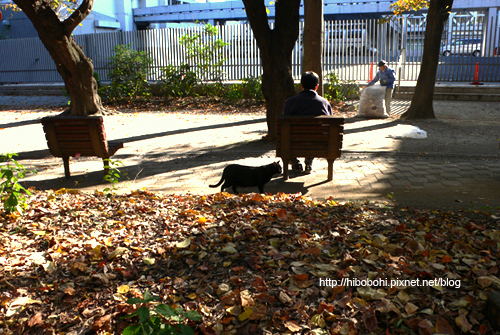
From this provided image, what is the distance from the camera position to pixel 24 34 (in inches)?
1324

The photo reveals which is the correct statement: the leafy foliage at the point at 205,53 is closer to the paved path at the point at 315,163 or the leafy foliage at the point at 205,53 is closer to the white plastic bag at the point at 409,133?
the paved path at the point at 315,163

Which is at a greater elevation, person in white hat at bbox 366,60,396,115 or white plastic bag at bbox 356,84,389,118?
person in white hat at bbox 366,60,396,115

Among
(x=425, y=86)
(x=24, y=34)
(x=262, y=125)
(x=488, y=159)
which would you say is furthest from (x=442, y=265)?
(x=24, y=34)

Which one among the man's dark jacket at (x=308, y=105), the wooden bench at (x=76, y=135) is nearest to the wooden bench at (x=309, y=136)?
the man's dark jacket at (x=308, y=105)

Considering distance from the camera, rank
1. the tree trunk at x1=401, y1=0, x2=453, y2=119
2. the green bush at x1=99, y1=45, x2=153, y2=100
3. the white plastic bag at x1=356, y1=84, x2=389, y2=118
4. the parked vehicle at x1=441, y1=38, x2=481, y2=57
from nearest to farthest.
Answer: the tree trunk at x1=401, y1=0, x2=453, y2=119, the white plastic bag at x1=356, y1=84, x2=389, y2=118, the green bush at x1=99, y1=45, x2=153, y2=100, the parked vehicle at x1=441, y1=38, x2=481, y2=57

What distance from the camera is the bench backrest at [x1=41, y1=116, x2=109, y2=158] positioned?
706 cm

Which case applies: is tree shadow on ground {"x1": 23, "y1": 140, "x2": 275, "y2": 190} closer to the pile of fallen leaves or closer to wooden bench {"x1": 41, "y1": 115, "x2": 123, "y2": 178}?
wooden bench {"x1": 41, "y1": 115, "x2": 123, "y2": 178}

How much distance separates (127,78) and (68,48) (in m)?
6.62

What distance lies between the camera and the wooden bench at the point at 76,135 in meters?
7.07

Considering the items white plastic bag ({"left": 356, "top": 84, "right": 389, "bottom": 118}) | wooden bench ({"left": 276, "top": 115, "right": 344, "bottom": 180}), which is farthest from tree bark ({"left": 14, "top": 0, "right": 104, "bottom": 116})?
white plastic bag ({"left": 356, "top": 84, "right": 389, "bottom": 118})

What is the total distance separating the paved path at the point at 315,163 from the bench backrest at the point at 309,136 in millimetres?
513

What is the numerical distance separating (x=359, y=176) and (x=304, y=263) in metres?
4.05

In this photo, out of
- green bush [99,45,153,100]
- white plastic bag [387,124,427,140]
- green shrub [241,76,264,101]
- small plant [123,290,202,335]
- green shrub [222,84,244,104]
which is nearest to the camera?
small plant [123,290,202,335]

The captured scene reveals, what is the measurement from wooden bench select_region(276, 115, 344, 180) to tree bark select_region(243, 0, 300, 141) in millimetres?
2281
